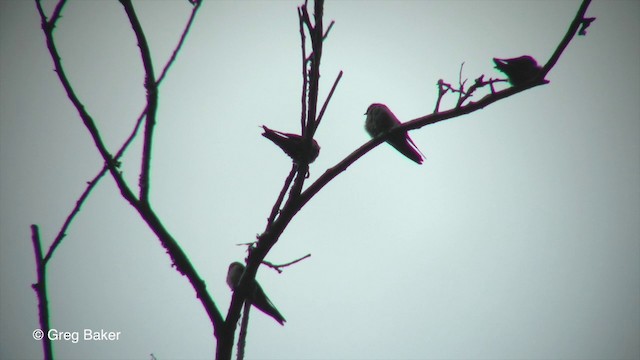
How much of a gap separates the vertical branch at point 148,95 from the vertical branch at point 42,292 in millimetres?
357

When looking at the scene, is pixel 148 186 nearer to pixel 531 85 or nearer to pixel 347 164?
pixel 347 164

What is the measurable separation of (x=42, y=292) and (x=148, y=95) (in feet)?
2.58

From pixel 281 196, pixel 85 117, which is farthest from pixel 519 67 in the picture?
pixel 85 117

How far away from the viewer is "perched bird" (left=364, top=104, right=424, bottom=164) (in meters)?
3.15

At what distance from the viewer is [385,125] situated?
12.6 ft

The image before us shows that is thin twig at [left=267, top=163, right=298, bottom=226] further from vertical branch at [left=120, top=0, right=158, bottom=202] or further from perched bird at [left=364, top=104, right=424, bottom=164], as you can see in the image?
perched bird at [left=364, top=104, right=424, bottom=164]

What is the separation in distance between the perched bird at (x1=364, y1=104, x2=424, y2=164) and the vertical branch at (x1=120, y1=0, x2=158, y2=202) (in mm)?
2373

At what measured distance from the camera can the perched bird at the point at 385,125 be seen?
3.15 metres

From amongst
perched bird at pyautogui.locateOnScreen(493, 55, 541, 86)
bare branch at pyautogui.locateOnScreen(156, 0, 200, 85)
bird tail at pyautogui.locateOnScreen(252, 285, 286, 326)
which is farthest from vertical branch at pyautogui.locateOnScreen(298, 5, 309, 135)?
bird tail at pyautogui.locateOnScreen(252, 285, 286, 326)

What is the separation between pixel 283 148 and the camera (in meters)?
2.69

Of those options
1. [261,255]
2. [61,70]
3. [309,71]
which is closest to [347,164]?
[309,71]

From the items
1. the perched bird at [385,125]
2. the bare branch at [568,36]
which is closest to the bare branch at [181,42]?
the bare branch at [568,36]

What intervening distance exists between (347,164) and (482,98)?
714 millimetres

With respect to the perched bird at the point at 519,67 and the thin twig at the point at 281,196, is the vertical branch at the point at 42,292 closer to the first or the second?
the thin twig at the point at 281,196
